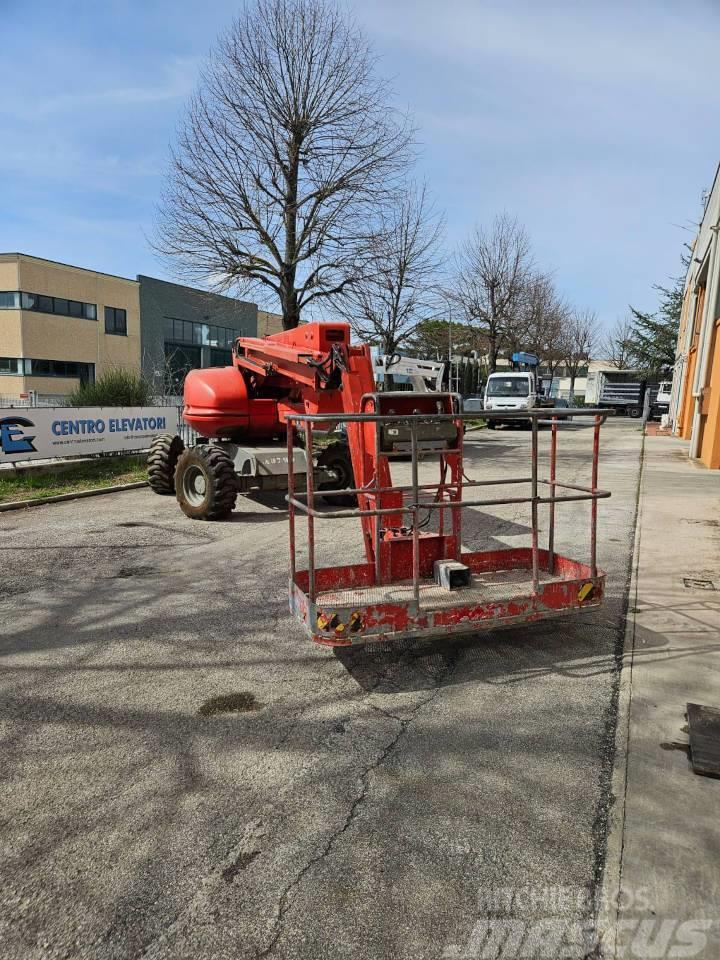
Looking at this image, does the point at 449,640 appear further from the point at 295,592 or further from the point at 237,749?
the point at 237,749

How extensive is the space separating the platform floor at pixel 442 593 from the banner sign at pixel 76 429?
31.4 feet

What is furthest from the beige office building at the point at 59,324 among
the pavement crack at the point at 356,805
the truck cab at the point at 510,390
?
the pavement crack at the point at 356,805

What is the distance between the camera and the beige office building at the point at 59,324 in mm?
36250

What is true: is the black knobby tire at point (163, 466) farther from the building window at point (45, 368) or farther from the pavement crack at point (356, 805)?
the building window at point (45, 368)

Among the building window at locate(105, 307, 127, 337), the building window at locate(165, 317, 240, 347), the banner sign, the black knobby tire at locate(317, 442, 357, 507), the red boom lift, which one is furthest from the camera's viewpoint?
the building window at locate(165, 317, 240, 347)

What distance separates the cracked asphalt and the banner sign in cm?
703

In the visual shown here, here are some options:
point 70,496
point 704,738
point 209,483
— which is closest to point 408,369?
point 70,496

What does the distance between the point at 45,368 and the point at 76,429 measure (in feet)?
91.5

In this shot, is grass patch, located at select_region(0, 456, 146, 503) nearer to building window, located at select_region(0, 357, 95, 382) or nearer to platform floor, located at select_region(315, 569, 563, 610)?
platform floor, located at select_region(315, 569, 563, 610)

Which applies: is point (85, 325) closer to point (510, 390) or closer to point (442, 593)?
point (510, 390)

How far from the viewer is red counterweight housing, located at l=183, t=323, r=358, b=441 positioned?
29.5 ft

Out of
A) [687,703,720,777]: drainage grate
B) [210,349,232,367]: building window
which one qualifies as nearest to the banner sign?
[687,703,720,777]: drainage grate

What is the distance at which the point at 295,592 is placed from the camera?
186 inches

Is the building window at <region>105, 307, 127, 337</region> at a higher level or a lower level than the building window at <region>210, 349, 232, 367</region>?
higher
